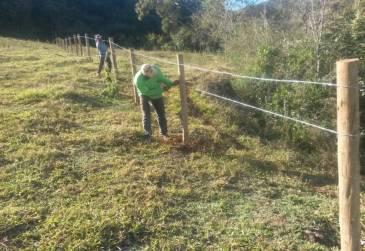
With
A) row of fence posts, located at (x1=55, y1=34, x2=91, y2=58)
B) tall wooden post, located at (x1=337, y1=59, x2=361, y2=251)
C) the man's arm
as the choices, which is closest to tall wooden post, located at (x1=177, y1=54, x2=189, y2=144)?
the man's arm

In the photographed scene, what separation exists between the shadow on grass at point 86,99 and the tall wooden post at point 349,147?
6558mm

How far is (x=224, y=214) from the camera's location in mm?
4879

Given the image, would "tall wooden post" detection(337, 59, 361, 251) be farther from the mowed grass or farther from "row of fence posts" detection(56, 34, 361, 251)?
the mowed grass

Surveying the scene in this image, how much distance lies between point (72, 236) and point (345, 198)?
2.63m

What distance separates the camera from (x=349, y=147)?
2.96m

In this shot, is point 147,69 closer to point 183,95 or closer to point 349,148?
point 183,95

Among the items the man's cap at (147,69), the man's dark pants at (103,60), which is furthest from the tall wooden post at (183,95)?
the man's dark pants at (103,60)

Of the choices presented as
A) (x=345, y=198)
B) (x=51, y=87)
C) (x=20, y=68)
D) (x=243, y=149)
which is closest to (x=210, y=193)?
Result: (x=243, y=149)

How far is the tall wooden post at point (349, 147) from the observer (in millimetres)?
2857

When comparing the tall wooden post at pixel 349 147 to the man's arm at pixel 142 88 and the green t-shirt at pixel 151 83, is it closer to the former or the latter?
the green t-shirt at pixel 151 83

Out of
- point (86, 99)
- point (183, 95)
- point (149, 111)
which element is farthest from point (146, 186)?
point (86, 99)

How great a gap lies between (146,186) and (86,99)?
4411 millimetres

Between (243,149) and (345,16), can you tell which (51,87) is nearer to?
(243,149)

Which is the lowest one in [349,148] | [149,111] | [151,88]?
[149,111]
